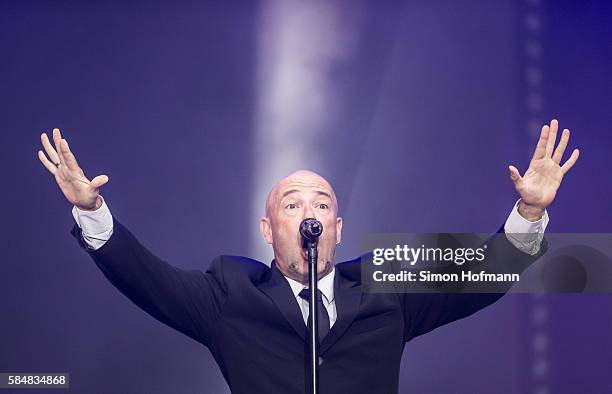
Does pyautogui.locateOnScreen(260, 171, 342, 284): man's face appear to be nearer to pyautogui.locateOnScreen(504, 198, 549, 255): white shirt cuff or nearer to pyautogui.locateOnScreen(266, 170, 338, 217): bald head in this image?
pyautogui.locateOnScreen(266, 170, 338, 217): bald head

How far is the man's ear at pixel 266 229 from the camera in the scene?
360cm

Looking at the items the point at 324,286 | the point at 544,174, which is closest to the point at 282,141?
the point at 324,286

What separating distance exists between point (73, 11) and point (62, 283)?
126 centimetres

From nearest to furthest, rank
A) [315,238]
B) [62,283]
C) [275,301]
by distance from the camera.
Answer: [315,238], [275,301], [62,283]

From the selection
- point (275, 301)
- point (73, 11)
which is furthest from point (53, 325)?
point (73, 11)

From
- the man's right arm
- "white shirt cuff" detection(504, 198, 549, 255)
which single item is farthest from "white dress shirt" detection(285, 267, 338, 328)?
"white shirt cuff" detection(504, 198, 549, 255)

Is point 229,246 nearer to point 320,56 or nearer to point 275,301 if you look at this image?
point 275,301

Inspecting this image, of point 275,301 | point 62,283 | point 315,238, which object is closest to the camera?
point 315,238

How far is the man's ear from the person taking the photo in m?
3.60

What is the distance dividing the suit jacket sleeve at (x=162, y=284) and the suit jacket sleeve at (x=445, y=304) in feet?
2.64

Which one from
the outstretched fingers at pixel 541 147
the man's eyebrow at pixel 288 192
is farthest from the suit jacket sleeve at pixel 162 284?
the outstretched fingers at pixel 541 147

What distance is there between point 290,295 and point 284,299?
0.10ft

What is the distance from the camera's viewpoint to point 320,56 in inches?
147

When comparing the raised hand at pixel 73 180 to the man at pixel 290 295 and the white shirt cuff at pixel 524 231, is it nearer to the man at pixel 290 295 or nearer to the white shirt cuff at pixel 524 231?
the man at pixel 290 295
